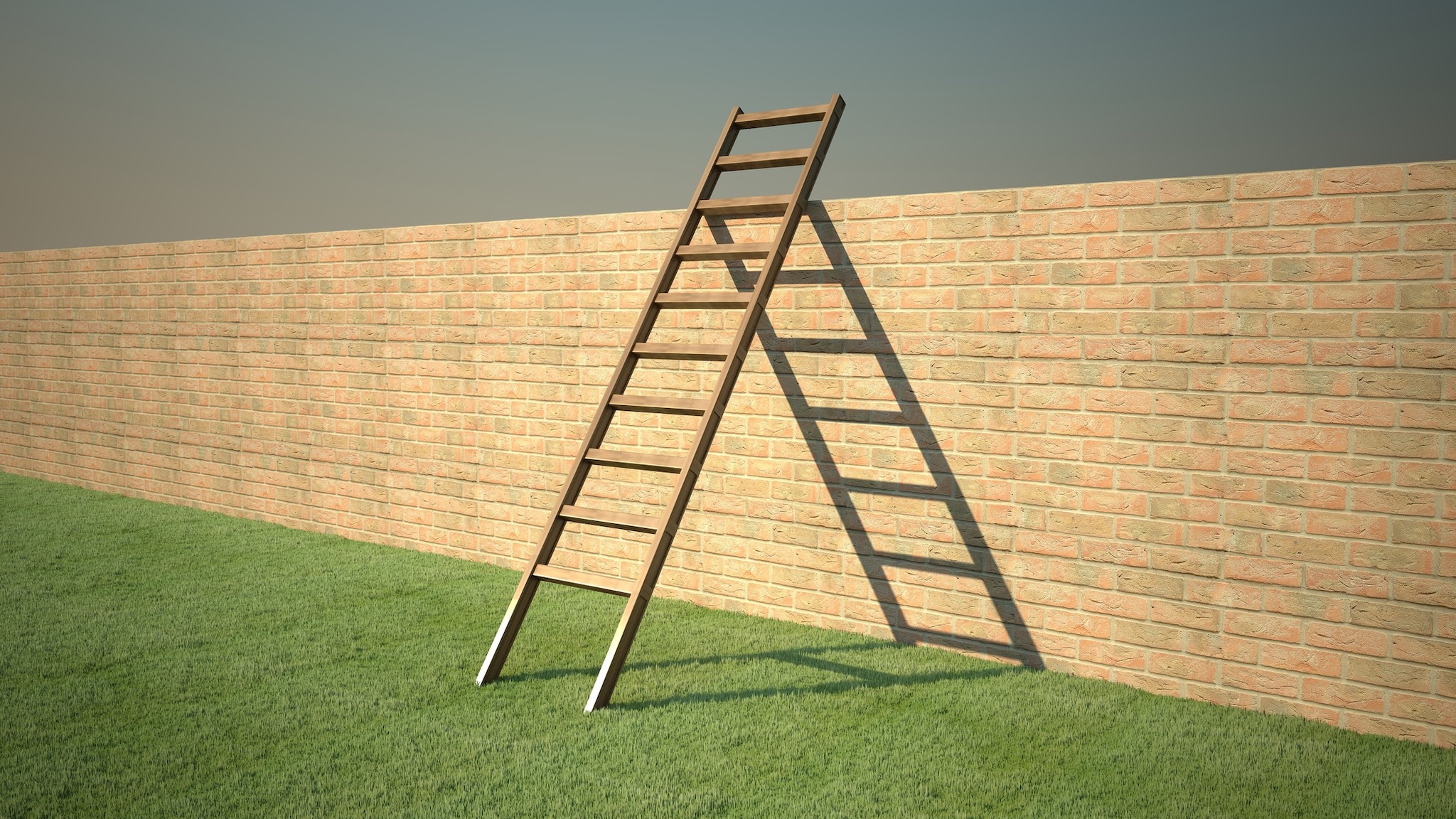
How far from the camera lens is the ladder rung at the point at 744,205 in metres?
4.14

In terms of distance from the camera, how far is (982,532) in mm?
4031

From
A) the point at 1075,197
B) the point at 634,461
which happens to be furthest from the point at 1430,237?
the point at 634,461

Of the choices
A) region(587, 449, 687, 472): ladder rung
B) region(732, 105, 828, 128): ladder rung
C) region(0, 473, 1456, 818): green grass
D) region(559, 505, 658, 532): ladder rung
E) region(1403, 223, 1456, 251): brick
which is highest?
region(732, 105, 828, 128): ladder rung

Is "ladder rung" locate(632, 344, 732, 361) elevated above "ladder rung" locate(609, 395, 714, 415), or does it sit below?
above

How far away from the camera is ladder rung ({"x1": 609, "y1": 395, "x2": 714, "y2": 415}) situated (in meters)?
3.65

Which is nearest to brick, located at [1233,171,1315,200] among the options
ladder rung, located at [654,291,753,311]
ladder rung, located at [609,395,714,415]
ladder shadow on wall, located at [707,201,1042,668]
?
ladder shadow on wall, located at [707,201,1042,668]

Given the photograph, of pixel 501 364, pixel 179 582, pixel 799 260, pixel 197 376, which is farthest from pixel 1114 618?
pixel 197 376

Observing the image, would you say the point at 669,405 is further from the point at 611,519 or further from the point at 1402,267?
the point at 1402,267

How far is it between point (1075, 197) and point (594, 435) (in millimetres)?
2136

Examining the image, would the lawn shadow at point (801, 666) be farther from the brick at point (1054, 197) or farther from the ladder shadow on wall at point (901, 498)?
the brick at point (1054, 197)

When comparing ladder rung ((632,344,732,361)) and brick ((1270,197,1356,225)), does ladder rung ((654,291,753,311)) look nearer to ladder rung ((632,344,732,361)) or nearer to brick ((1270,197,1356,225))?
ladder rung ((632,344,732,361))

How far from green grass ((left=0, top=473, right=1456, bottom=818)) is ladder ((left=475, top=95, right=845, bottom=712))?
30 centimetres

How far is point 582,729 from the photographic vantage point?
3234 millimetres

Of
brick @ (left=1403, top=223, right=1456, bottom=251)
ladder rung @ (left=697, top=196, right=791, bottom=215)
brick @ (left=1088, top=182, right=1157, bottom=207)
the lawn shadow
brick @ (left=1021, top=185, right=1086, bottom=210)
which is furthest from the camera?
ladder rung @ (left=697, top=196, right=791, bottom=215)
